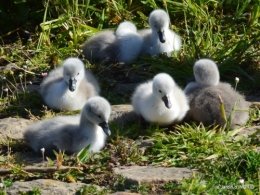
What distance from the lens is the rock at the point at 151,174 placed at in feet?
17.7

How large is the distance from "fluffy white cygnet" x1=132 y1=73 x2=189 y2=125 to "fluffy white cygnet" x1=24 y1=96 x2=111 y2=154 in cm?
54

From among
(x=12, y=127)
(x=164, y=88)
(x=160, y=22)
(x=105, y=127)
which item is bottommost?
(x=12, y=127)

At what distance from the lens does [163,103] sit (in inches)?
253

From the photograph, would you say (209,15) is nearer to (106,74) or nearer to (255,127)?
(106,74)

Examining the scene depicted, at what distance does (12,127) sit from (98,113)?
3.19 feet

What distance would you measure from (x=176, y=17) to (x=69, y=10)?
1.40 m

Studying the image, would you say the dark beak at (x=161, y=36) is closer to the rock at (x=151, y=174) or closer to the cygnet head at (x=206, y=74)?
the cygnet head at (x=206, y=74)

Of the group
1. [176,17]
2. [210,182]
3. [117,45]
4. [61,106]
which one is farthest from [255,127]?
[176,17]

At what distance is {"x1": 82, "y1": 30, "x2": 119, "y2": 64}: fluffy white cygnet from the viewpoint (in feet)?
27.6

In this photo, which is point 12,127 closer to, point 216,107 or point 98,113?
point 98,113

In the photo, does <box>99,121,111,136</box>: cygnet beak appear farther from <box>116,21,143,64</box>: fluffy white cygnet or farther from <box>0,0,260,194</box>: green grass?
<box>116,21,143,64</box>: fluffy white cygnet

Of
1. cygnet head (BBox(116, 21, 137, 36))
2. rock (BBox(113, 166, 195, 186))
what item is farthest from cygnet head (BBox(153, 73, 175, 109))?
cygnet head (BBox(116, 21, 137, 36))

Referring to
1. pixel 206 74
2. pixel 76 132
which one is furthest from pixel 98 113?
pixel 206 74

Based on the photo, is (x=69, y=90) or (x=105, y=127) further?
(x=69, y=90)
